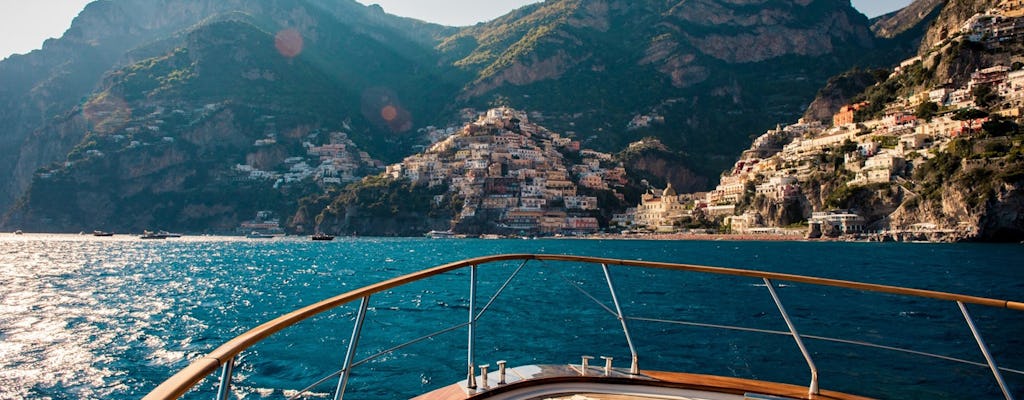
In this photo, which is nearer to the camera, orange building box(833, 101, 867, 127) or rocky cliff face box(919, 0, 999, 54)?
rocky cliff face box(919, 0, 999, 54)

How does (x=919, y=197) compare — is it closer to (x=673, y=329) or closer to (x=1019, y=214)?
(x=1019, y=214)

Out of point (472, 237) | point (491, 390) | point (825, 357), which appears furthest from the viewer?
point (472, 237)

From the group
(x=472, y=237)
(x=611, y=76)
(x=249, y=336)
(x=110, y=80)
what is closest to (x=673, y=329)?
(x=249, y=336)

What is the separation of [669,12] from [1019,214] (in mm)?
144015

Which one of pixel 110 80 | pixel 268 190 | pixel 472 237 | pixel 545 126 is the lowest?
pixel 472 237

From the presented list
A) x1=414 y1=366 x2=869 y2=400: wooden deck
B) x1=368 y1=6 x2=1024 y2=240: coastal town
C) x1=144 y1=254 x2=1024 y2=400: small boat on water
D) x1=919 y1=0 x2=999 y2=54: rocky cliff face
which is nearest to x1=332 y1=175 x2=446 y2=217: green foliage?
x1=368 y1=6 x2=1024 y2=240: coastal town

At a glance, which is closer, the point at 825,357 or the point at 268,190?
the point at 825,357

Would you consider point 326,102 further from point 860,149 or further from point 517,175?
point 860,149

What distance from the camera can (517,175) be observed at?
4683 inches

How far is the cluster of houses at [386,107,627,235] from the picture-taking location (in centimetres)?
10612

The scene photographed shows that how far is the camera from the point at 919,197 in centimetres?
6700

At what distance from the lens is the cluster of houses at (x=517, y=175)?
106 metres

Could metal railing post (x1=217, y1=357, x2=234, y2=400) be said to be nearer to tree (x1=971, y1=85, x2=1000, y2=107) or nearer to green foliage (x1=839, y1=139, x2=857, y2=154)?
tree (x1=971, y1=85, x2=1000, y2=107)

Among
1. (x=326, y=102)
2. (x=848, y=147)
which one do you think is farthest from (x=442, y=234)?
(x=326, y=102)
